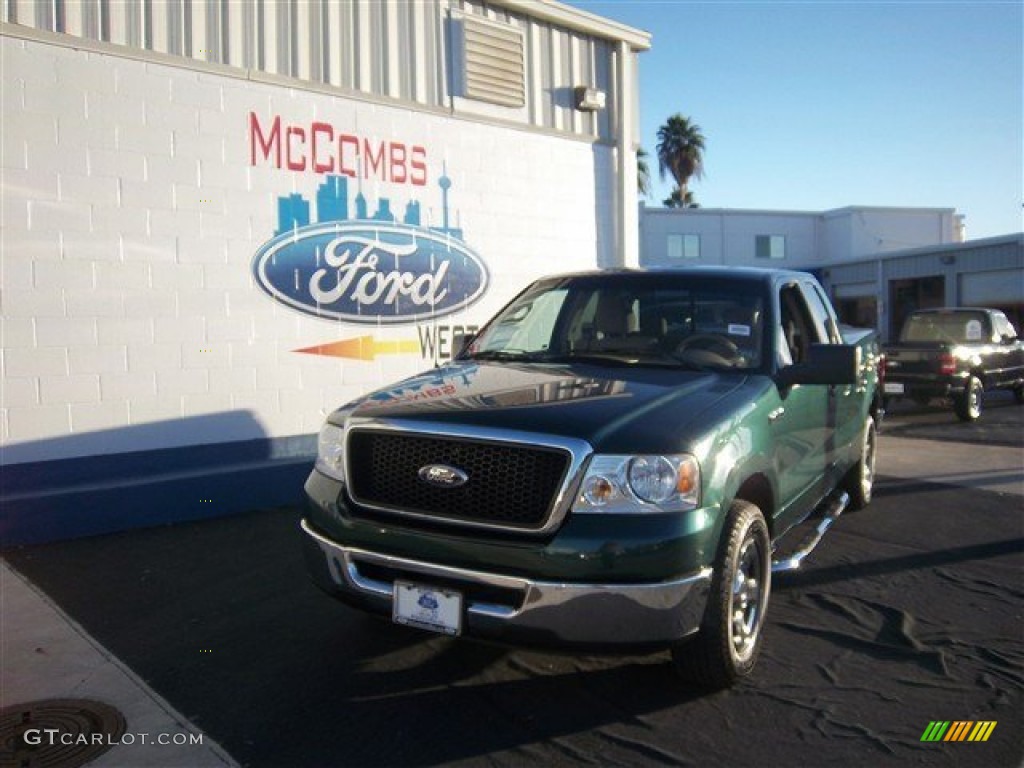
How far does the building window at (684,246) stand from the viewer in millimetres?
40344

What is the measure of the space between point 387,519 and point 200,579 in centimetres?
233

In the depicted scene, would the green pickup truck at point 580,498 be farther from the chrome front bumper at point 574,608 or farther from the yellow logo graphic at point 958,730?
the yellow logo graphic at point 958,730

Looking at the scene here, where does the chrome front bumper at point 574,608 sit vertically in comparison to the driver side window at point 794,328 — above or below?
below

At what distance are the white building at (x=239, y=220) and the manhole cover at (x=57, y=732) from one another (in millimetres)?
2685

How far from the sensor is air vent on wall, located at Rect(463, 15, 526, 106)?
8.30 metres

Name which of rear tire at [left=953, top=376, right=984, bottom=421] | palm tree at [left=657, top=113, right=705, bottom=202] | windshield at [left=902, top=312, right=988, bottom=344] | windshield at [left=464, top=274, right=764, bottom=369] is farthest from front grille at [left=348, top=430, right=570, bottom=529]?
palm tree at [left=657, top=113, right=705, bottom=202]

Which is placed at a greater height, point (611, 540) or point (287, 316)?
point (287, 316)

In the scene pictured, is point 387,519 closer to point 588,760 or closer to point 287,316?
point 588,760

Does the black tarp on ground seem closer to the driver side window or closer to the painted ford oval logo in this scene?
the driver side window

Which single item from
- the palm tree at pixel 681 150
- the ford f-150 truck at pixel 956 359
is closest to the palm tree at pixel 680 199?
the palm tree at pixel 681 150

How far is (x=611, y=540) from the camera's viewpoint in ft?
10.2

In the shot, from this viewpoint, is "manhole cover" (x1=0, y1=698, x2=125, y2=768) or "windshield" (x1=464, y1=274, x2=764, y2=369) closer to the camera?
"manhole cover" (x1=0, y1=698, x2=125, y2=768)

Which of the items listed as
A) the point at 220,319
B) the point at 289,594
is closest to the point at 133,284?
the point at 220,319

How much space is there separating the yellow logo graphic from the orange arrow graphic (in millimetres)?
5443
